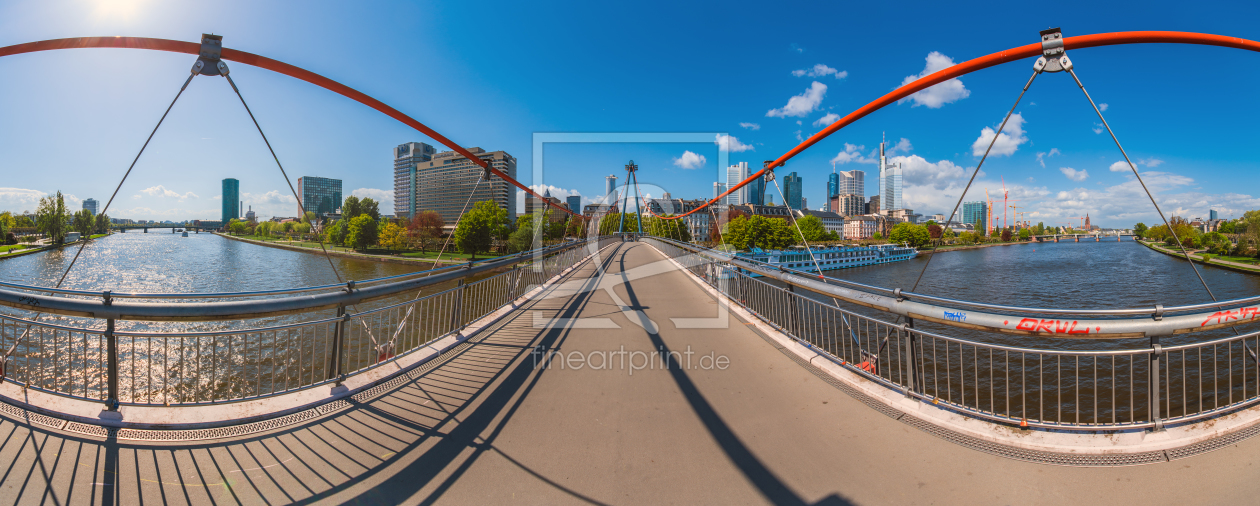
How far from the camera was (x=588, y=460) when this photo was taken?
2287mm

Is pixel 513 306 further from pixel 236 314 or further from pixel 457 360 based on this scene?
pixel 236 314

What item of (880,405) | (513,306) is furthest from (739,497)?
(513,306)

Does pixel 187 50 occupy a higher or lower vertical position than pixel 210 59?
higher

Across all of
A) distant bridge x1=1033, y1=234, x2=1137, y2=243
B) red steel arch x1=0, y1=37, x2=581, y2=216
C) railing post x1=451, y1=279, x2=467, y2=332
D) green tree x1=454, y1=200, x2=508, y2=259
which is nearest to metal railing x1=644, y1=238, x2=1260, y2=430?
railing post x1=451, y1=279, x2=467, y2=332

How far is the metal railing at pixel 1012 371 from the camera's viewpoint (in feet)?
7.82

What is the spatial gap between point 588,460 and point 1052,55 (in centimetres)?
472

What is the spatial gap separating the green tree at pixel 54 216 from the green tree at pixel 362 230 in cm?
1505

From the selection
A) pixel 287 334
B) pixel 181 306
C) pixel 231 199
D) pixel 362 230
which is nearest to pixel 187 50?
pixel 181 306

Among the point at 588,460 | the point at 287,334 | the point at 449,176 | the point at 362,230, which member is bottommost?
the point at 588,460

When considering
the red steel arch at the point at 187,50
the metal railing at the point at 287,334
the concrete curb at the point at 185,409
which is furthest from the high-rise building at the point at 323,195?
the concrete curb at the point at 185,409

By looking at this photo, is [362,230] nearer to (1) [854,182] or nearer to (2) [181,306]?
(2) [181,306]

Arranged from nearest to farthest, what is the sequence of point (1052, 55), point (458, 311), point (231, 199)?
1. point (1052, 55)
2. point (458, 311)
3. point (231, 199)

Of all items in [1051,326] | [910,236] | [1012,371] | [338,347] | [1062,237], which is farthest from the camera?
[1062,237]

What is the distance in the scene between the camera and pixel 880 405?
2.88 m
